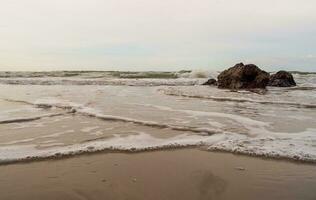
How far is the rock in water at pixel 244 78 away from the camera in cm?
2411

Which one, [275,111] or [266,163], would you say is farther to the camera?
[275,111]

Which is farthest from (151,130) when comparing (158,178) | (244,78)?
(244,78)

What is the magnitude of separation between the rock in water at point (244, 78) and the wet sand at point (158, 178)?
18928mm

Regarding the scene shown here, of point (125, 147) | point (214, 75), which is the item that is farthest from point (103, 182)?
point (214, 75)

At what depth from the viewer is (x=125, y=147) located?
629 centimetres

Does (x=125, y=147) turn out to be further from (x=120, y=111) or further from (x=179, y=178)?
(x=120, y=111)

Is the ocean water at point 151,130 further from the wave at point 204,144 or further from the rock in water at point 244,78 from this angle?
the rock in water at point 244,78

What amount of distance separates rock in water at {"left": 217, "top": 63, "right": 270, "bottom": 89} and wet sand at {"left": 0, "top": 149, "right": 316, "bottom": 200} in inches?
745

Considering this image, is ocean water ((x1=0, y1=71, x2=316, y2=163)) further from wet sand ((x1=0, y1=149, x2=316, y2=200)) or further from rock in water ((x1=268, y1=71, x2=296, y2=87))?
rock in water ((x1=268, y1=71, x2=296, y2=87))

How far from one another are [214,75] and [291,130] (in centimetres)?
3315

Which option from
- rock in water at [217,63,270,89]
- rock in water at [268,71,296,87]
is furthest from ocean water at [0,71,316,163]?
rock in water at [268,71,296,87]

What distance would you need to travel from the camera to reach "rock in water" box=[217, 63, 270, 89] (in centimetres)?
2411

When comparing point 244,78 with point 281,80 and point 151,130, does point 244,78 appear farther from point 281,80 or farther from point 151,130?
point 151,130

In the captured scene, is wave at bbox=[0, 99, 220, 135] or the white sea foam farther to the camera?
wave at bbox=[0, 99, 220, 135]
